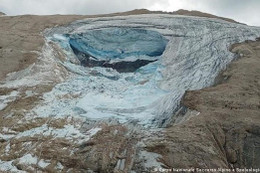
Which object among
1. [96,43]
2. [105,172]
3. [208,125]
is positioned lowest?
[105,172]

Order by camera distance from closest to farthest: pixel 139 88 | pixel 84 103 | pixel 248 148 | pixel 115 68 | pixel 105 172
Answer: pixel 105 172, pixel 248 148, pixel 84 103, pixel 139 88, pixel 115 68

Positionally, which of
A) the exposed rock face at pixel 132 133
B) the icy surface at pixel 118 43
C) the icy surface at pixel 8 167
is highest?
the icy surface at pixel 118 43

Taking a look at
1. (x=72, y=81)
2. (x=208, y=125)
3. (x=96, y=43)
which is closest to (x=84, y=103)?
(x=72, y=81)

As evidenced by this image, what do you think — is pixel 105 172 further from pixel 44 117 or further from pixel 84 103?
pixel 84 103

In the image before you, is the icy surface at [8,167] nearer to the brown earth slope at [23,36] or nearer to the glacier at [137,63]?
the glacier at [137,63]

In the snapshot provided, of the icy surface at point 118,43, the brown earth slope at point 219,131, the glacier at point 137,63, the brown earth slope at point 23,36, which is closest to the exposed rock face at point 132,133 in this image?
the brown earth slope at point 219,131
